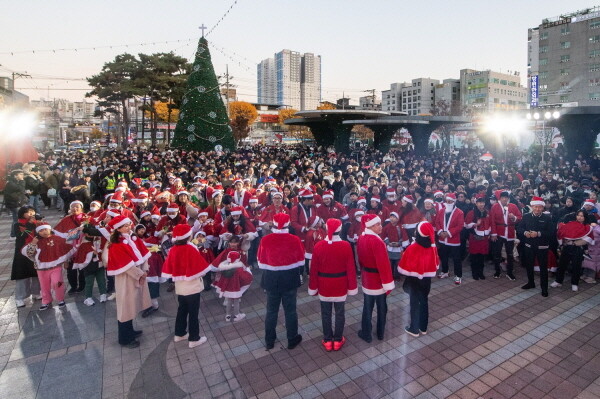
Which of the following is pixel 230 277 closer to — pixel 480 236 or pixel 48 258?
pixel 48 258

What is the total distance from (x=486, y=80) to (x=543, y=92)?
3410 centimetres

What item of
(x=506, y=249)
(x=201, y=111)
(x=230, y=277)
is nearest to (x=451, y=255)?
(x=506, y=249)

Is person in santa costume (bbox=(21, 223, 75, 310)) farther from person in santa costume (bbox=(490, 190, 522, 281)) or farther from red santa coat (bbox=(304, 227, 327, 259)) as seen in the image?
person in santa costume (bbox=(490, 190, 522, 281))

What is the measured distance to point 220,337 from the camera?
5.85m

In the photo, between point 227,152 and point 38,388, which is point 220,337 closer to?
point 38,388

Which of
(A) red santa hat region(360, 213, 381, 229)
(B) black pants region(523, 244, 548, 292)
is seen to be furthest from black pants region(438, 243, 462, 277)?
(A) red santa hat region(360, 213, 381, 229)

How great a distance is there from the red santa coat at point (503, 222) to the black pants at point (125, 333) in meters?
7.70

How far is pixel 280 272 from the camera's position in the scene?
17.6 ft

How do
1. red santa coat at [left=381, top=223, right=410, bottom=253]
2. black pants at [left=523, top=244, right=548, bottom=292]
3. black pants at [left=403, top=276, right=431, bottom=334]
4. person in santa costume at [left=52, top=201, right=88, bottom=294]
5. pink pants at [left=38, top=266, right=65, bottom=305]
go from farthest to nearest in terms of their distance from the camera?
red santa coat at [left=381, top=223, right=410, bottom=253], black pants at [left=523, top=244, right=548, bottom=292], person in santa costume at [left=52, top=201, right=88, bottom=294], pink pants at [left=38, top=266, right=65, bottom=305], black pants at [left=403, top=276, right=431, bottom=334]

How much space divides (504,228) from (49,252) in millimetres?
9446

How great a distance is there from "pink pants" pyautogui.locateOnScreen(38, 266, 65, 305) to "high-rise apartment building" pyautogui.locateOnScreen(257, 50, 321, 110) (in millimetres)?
100046

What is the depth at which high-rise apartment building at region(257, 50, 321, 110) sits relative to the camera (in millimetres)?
121000

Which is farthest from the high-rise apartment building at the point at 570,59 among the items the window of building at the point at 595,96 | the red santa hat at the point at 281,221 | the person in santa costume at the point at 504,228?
the red santa hat at the point at 281,221

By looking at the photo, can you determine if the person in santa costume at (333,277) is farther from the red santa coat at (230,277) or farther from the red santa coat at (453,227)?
the red santa coat at (453,227)
